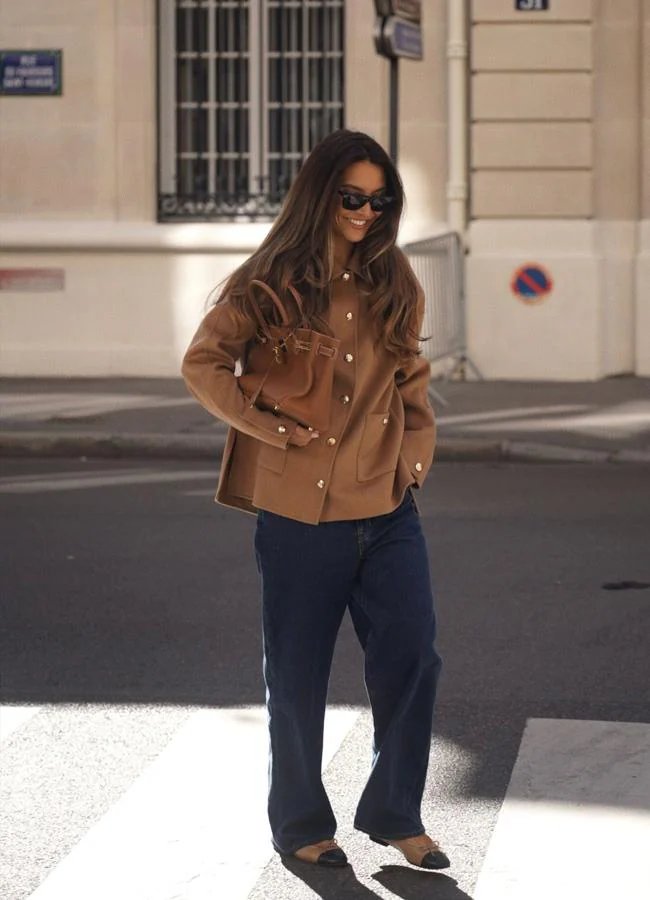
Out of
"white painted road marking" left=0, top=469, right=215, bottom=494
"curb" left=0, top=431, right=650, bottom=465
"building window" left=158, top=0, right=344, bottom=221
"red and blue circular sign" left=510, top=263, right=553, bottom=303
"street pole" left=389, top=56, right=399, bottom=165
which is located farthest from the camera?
"building window" left=158, top=0, right=344, bottom=221

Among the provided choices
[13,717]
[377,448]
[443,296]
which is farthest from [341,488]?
[443,296]

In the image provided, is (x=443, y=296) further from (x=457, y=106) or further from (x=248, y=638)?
(x=248, y=638)

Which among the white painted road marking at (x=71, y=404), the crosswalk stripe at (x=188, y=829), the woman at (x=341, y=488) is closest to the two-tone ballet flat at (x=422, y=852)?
the woman at (x=341, y=488)

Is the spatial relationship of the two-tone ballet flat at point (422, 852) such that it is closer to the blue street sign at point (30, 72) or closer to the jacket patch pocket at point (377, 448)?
the jacket patch pocket at point (377, 448)

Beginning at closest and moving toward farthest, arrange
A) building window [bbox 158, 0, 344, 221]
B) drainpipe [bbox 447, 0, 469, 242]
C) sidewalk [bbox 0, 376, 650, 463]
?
sidewalk [bbox 0, 376, 650, 463] → drainpipe [bbox 447, 0, 469, 242] → building window [bbox 158, 0, 344, 221]

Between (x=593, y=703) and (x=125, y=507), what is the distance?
454cm

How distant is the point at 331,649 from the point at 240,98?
12900 mm

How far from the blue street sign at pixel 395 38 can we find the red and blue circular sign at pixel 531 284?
2624mm

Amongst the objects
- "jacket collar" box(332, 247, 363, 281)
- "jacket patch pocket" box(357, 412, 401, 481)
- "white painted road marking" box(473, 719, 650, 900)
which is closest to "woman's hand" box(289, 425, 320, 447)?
"jacket patch pocket" box(357, 412, 401, 481)

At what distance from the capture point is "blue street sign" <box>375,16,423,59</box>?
13.4 meters

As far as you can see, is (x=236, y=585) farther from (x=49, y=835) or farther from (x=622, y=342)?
(x=622, y=342)

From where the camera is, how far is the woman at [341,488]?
439 centimetres

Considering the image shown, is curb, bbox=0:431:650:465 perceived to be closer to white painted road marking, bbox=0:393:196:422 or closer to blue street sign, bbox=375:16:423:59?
white painted road marking, bbox=0:393:196:422

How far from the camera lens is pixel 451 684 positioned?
6.42 meters
